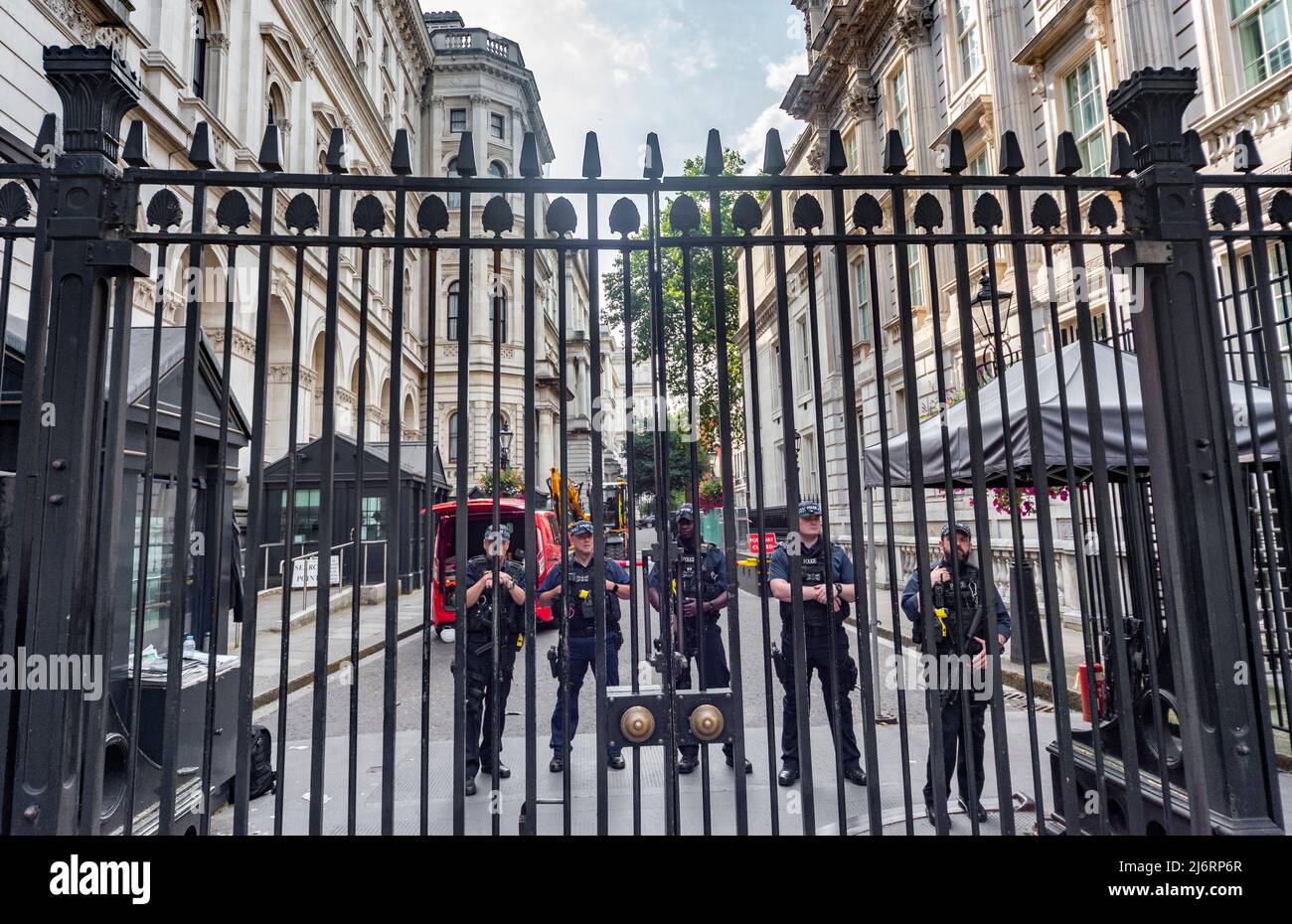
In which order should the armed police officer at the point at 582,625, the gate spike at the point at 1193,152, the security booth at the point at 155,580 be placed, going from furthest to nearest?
the armed police officer at the point at 582,625 < the security booth at the point at 155,580 < the gate spike at the point at 1193,152

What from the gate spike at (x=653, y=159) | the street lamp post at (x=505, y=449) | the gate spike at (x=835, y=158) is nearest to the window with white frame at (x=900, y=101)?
the street lamp post at (x=505, y=449)

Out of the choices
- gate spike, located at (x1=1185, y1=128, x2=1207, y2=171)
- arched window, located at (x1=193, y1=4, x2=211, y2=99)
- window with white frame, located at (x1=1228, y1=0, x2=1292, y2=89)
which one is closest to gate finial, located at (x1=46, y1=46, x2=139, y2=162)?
gate spike, located at (x1=1185, y1=128, x2=1207, y2=171)

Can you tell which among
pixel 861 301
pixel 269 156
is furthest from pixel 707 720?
pixel 861 301

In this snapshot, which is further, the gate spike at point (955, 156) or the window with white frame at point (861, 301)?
→ the window with white frame at point (861, 301)

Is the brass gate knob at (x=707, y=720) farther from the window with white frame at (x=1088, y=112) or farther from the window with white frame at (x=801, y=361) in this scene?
the window with white frame at (x=801, y=361)

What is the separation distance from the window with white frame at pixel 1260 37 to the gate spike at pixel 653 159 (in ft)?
35.3

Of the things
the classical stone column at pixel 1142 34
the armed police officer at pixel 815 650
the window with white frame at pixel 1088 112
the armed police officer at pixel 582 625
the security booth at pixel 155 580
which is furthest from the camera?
the window with white frame at pixel 1088 112

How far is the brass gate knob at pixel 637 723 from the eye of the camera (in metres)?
2.36

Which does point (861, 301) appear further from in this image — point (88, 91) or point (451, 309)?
point (451, 309)

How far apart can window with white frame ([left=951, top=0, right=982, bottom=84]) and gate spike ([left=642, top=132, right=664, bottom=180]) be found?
17.1 metres

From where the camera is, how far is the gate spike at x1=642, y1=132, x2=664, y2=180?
2.44m
